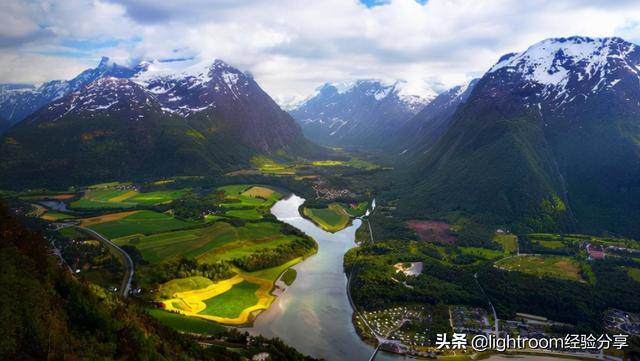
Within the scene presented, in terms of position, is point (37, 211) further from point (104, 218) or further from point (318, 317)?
point (318, 317)

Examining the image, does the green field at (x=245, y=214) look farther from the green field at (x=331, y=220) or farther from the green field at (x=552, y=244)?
the green field at (x=552, y=244)

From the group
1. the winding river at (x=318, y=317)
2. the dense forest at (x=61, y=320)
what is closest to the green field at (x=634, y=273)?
the winding river at (x=318, y=317)

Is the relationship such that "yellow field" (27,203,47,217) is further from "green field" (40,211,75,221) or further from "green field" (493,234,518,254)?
"green field" (493,234,518,254)

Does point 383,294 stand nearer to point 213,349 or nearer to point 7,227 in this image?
point 213,349

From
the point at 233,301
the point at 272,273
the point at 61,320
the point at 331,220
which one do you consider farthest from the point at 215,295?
the point at 331,220

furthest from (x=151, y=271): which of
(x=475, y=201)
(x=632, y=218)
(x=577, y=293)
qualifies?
(x=632, y=218)
